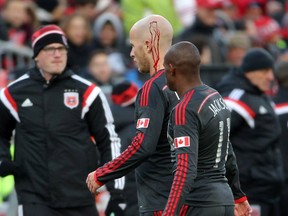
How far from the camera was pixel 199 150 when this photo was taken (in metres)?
6.78

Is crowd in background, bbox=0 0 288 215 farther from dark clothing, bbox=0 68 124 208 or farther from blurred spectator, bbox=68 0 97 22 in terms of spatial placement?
dark clothing, bbox=0 68 124 208

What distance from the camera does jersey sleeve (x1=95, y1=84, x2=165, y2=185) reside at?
7059mm

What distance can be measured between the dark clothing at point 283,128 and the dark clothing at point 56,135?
320 centimetres

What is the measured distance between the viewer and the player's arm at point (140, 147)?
7059 millimetres

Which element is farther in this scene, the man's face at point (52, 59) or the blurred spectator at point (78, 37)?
the blurred spectator at point (78, 37)

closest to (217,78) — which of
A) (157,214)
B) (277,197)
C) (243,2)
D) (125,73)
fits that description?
(125,73)

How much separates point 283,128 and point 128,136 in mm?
2211

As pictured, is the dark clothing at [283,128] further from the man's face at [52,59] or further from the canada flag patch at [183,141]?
the canada flag patch at [183,141]

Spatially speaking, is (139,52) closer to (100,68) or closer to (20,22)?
(100,68)

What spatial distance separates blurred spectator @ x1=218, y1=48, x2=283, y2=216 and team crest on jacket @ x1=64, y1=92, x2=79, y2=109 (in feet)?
7.49

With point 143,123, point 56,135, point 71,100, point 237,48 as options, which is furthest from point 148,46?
point 237,48

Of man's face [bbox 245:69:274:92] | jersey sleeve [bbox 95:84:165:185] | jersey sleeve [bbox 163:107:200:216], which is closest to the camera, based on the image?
jersey sleeve [bbox 163:107:200:216]

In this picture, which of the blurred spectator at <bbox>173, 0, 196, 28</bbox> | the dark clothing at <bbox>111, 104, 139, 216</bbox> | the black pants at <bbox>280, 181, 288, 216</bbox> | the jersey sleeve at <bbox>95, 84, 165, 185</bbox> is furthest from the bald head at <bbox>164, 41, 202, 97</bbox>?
the blurred spectator at <bbox>173, 0, 196, 28</bbox>

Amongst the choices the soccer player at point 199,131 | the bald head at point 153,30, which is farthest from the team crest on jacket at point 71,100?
the soccer player at point 199,131
